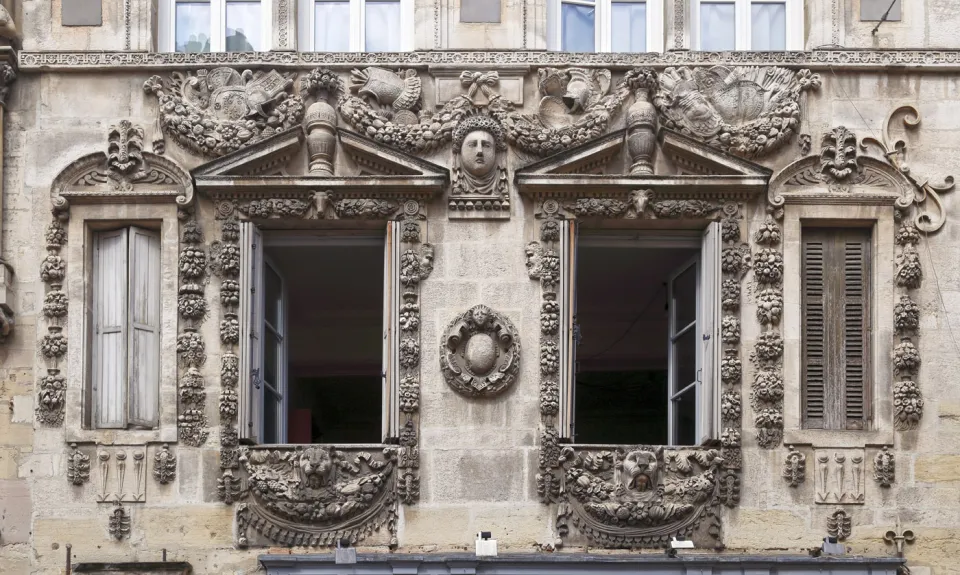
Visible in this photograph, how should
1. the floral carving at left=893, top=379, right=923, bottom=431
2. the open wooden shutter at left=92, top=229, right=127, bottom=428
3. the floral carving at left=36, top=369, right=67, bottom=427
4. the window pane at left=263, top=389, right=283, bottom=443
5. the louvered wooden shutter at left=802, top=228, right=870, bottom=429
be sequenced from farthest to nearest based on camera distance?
the window pane at left=263, top=389, right=283, bottom=443
the open wooden shutter at left=92, top=229, right=127, bottom=428
the louvered wooden shutter at left=802, top=228, right=870, bottom=429
the floral carving at left=36, top=369, right=67, bottom=427
the floral carving at left=893, top=379, right=923, bottom=431

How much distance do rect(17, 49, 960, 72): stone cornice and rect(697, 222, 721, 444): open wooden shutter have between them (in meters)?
1.85

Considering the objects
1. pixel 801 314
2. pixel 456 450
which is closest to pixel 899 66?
pixel 801 314

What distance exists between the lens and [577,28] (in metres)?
23.5

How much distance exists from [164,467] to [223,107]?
3.76 meters

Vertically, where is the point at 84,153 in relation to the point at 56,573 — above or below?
above

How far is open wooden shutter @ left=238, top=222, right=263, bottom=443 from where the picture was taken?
22219 millimetres

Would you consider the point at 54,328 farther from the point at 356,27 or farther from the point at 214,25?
the point at 356,27

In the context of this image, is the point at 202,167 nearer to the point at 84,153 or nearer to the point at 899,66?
the point at 84,153

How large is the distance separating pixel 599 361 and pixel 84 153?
337 inches

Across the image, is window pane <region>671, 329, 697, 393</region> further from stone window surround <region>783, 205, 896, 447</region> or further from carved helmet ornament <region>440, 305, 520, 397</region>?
carved helmet ornament <region>440, 305, 520, 397</region>

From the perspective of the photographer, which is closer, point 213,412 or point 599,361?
point 213,412

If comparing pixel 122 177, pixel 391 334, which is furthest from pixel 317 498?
pixel 122 177

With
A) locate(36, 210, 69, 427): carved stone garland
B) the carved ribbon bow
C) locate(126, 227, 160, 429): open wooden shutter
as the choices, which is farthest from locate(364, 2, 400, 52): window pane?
locate(36, 210, 69, 427): carved stone garland

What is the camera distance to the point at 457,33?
23047 millimetres
